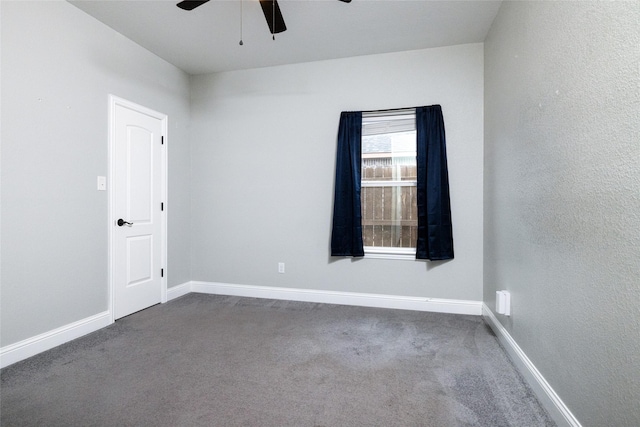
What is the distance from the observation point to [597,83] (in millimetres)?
1280

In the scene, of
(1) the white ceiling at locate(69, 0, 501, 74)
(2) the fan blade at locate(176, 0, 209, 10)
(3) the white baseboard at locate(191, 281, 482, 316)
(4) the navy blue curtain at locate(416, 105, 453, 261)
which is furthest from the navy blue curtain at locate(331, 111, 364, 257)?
(2) the fan blade at locate(176, 0, 209, 10)

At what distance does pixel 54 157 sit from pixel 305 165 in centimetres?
227

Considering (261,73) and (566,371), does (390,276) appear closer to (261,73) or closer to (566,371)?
(566,371)

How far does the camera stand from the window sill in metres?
3.32

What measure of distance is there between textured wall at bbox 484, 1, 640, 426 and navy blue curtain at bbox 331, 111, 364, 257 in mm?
1458

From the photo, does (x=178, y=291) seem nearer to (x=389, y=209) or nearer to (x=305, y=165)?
(x=305, y=165)

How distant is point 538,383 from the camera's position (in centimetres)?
176

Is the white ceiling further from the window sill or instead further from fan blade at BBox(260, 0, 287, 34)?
the window sill

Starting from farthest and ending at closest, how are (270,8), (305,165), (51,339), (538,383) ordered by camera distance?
(305,165)
(51,339)
(270,8)
(538,383)

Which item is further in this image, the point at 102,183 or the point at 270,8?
the point at 102,183

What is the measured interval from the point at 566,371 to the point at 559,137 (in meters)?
1.18

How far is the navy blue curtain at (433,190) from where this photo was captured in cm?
315

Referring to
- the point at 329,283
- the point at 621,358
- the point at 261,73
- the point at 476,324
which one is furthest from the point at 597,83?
the point at 261,73

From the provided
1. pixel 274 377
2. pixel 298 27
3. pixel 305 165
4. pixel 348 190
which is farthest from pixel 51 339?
pixel 298 27
